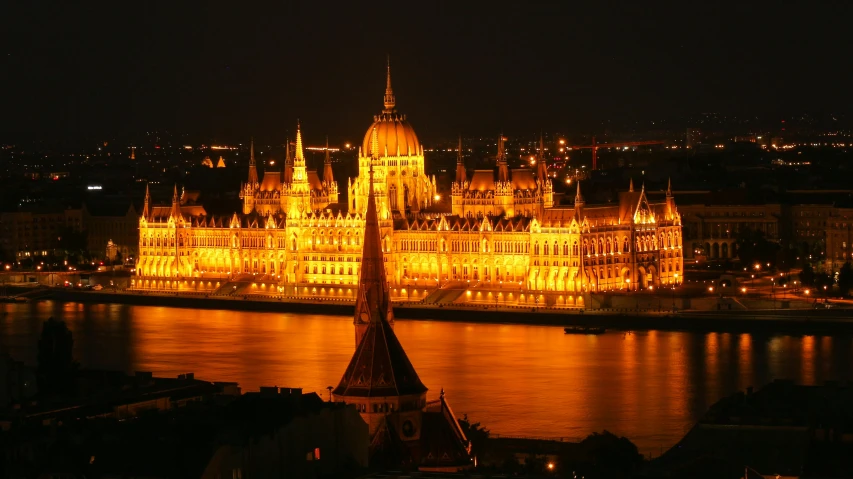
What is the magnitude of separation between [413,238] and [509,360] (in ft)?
63.5

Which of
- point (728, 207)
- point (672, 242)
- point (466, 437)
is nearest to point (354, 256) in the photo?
point (672, 242)

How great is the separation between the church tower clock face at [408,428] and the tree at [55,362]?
6.22 meters

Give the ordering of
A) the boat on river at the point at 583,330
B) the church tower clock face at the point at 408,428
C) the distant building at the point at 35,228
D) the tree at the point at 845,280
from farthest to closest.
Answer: the distant building at the point at 35,228 < the tree at the point at 845,280 < the boat on river at the point at 583,330 < the church tower clock face at the point at 408,428

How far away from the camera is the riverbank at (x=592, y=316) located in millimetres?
62438

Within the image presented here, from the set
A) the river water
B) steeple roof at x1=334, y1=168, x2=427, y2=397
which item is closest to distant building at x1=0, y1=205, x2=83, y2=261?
the river water

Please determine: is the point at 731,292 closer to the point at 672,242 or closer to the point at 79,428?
the point at 672,242

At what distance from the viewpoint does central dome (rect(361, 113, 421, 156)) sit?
7838 cm

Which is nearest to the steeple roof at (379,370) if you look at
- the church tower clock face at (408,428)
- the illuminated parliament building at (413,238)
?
the church tower clock face at (408,428)

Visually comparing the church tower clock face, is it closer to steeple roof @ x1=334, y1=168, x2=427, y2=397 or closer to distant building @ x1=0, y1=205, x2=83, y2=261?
steeple roof @ x1=334, y1=168, x2=427, y2=397

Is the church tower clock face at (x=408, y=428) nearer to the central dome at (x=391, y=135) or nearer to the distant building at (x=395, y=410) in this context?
the distant building at (x=395, y=410)

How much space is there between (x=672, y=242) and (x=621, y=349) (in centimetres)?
1531

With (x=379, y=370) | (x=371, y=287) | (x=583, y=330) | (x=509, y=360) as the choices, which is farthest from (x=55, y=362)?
(x=583, y=330)

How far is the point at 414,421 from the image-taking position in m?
29.0

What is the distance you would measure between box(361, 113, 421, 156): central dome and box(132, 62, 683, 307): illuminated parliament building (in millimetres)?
35
